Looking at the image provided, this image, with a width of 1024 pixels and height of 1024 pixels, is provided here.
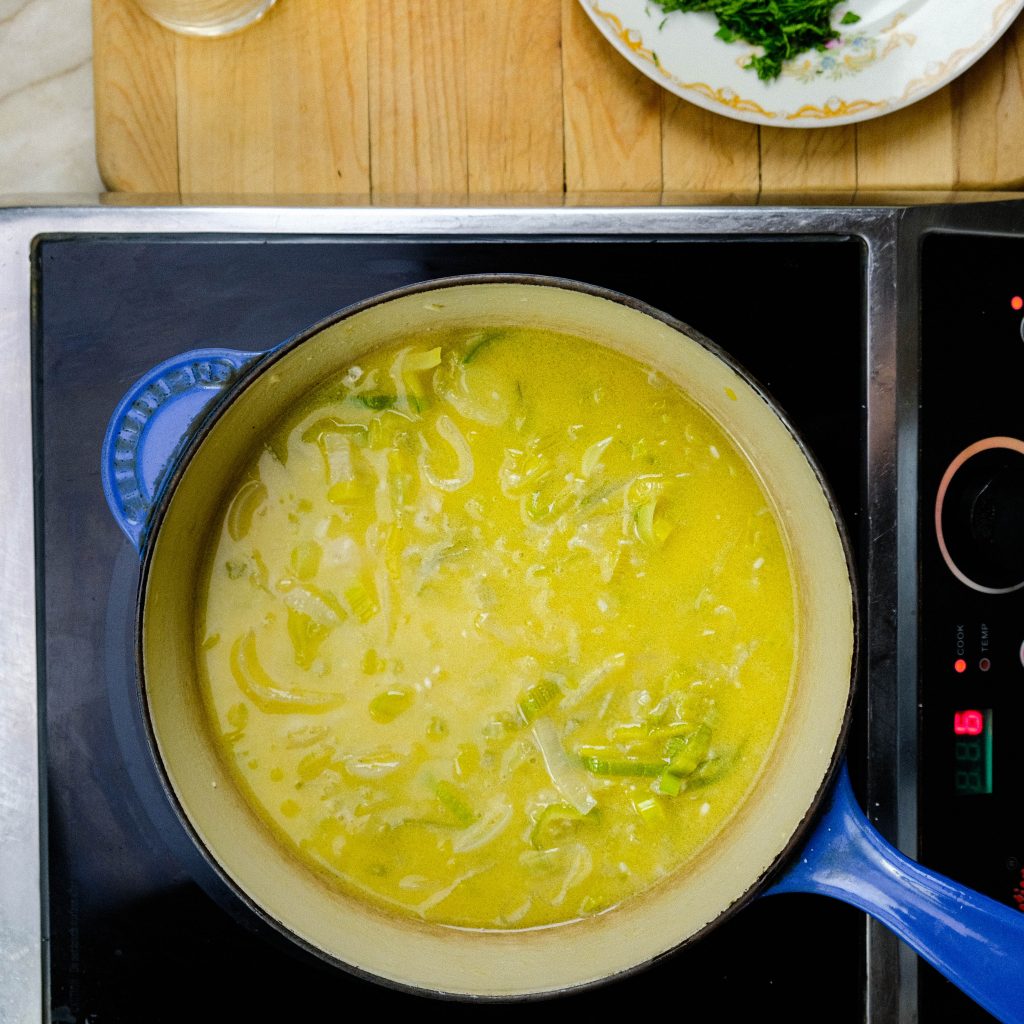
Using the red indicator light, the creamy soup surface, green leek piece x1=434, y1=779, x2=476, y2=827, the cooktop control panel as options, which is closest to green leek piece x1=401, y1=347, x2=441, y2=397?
the creamy soup surface

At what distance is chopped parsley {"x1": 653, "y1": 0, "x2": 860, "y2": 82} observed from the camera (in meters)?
1.13

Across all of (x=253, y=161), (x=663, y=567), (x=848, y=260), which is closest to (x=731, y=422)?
(x=663, y=567)

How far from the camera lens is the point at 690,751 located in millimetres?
949

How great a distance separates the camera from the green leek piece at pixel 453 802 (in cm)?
95

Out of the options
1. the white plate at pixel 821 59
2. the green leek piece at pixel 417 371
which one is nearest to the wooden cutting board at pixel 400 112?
the white plate at pixel 821 59

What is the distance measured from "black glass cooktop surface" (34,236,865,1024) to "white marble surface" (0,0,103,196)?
301mm

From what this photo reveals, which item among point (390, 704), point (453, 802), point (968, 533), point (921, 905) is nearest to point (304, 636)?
point (390, 704)

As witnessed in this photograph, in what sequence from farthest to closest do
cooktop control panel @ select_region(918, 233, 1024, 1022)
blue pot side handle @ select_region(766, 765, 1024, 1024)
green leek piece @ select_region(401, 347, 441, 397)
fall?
cooktop control panel @ select_region(918, 233, 1024, 1022)
green leek piece @ select_region(401, 347, 441, 397)
blue pot side handle @ select_region(766, 765, 1024, 1024)

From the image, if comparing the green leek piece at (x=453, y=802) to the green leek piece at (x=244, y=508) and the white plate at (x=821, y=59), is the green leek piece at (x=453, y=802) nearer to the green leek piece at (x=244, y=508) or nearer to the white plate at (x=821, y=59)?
the green leek piece at (x=244, y=508)

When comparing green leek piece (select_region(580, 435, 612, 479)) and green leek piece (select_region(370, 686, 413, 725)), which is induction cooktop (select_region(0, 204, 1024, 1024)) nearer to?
green leek piece (select_region(580, 435, 612, 479))

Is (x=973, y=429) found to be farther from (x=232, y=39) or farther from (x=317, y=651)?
(x=232, y=39)

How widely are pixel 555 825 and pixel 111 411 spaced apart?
61 centimetres

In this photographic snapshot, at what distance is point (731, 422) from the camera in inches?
36.2

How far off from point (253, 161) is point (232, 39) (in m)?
0.14
